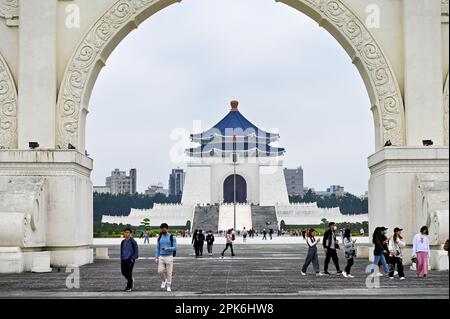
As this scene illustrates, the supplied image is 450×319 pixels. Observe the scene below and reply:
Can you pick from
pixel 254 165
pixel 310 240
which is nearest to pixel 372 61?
pixel 310 240

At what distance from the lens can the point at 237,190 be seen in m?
76.9

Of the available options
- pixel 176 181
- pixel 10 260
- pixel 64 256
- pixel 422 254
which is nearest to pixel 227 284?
pixel 422 254

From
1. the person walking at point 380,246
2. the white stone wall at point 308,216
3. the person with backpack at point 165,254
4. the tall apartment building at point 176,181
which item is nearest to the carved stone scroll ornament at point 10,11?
the person with backpack at point 165,254

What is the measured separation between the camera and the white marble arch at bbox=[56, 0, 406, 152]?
62.8ft

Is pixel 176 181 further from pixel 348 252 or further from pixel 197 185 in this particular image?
pixel 348 252

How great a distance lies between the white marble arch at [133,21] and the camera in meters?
19.2

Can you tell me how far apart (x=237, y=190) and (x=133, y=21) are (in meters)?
57.9

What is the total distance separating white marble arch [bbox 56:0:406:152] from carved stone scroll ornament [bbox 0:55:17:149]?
3.55 feet

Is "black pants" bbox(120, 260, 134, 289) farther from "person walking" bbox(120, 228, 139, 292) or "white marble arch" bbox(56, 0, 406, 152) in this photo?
"white marble arch" bbox(56, 0, 406, 152)

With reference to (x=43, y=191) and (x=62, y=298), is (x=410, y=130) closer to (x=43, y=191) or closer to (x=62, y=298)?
(x=43, y=191)

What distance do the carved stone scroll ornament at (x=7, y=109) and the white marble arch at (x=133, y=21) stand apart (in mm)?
1083

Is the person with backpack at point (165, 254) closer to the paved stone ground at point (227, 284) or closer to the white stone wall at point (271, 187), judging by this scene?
the paved stone ground at point (227, 284)

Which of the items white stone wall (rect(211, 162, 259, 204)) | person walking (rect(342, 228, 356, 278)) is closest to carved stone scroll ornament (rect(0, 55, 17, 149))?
person walking (rect(342, 228, 356, 278))

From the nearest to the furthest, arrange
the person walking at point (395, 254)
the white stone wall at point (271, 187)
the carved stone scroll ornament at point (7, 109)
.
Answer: the person walking at point (395, 254) → the carved stone scroll ornament at point (7, 109) → the white stone wall at point (271, 187)
